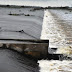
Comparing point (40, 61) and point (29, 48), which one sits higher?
point (29, 48)

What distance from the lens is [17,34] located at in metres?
12.1

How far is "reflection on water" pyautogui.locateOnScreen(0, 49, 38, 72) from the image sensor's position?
22.6ft

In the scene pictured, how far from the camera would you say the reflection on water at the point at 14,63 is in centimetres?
689

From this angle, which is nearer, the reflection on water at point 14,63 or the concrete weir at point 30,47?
the reflection on water at point 14,63

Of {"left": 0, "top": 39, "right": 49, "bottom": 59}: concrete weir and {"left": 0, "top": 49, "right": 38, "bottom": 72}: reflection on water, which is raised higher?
{"left": 0, "top": 39, "right": 49, "bottom": 59}: concrete weir

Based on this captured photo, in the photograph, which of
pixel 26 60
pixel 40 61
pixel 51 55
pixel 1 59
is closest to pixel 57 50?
pixel 51 55

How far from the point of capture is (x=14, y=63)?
729 cm

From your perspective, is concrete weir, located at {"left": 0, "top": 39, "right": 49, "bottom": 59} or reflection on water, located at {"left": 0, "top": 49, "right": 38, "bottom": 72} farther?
concrete weir, located at {"left": 0, "top": 39, "right": 49, "bottom": 59}

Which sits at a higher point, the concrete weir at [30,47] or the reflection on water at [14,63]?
the concrete weir at [30,47]

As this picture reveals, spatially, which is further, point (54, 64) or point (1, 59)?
point (54, 64)

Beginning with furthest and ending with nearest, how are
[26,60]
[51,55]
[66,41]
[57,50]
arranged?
[66,41], [57,50], [51,55], [26,60]

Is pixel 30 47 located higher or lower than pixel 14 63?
higher

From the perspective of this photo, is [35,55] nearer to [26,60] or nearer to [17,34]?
[26,60]

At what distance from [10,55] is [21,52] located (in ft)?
2.16
